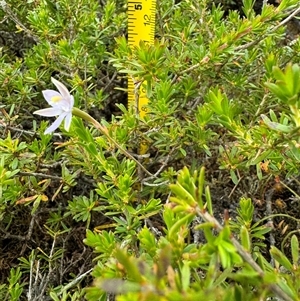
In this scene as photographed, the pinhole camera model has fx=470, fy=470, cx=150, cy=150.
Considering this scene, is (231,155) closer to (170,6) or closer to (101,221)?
(101,221)

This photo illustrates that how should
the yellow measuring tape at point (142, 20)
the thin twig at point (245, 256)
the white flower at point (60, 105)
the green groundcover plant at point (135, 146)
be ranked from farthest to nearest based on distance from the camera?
the yellow measuring tape at point (142, 20) → the green groundcover plant at point (135, 146) → the white flower at point (60, 105) → the thin twig at point (245, 256)

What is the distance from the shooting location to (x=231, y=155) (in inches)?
62.5

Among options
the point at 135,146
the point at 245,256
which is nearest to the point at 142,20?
the point at 135,146

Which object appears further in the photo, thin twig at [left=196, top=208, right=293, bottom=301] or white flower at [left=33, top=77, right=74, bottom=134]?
white flower at [left=33, top=77, right=74, bottom=134]

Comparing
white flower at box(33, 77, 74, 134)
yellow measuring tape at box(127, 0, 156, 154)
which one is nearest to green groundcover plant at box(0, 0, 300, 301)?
white flower at box(33, 77, 74, 134)

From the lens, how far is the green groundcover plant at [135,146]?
4.47ft

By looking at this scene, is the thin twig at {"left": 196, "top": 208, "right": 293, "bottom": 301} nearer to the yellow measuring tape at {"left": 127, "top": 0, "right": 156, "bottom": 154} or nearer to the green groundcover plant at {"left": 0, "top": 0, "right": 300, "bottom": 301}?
the green groundcover plant at {"left": 0, "top": 0, "right": 300, "bottom": 301}

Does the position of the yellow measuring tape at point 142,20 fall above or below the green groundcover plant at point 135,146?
above

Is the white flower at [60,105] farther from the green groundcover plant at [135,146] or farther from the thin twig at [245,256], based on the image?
the thin twig at [245,256]

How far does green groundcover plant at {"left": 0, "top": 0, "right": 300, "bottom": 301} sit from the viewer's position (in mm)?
1362

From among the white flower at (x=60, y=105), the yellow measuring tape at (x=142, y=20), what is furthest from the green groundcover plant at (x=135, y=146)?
the yellow measuring tape at (x=142, y=20)

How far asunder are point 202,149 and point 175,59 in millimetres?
353

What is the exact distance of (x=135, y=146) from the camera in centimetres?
176

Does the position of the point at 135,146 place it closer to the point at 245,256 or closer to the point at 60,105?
the point at 60,105
